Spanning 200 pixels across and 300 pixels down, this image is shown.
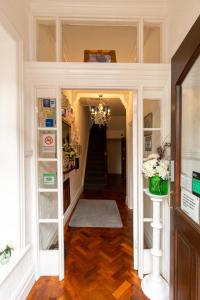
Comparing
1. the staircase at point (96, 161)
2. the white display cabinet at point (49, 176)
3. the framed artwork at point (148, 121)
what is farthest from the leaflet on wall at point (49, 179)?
the staircase at point (96, 161)

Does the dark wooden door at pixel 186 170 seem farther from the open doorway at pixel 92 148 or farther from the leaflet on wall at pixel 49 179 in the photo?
the open doorway at pixel 92 148

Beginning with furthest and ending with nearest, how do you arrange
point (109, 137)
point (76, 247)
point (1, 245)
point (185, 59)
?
point (109, 137) → point (76, 247) → point (1, 245) → point (185, 59)

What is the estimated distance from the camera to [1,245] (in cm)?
171

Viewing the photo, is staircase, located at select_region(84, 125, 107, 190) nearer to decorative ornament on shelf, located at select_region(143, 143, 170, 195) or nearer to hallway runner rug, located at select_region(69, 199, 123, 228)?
hallway runner rug, located at select_region(69, 199, 123, 228)

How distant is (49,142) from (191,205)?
149 centimetres

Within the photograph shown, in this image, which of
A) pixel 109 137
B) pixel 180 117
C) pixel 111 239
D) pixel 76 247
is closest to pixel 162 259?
pixel 111 239

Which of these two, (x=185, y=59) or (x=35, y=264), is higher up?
(x=185, y=59)

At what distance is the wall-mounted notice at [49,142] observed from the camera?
6.77ft

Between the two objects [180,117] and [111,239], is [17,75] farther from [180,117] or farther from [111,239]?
[111,239]

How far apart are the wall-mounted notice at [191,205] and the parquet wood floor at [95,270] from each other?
1125mm

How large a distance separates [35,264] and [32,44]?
2327 millimetres

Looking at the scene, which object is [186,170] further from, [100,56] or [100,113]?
[100,113]

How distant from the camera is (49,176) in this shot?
2.09 m

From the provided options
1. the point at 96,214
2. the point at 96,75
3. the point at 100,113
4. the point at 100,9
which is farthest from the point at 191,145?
the point at 100,113
